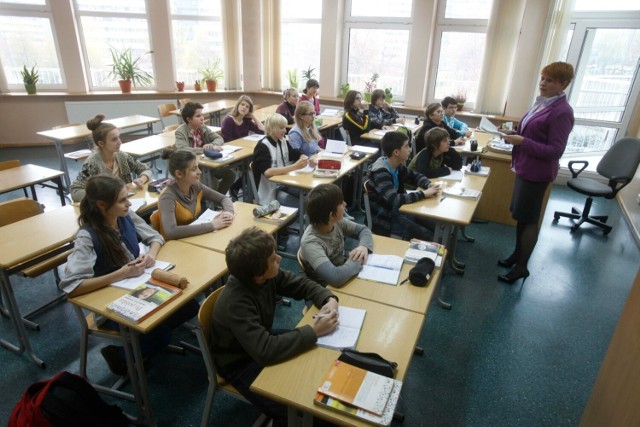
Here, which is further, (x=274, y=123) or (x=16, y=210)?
(x=274, y=123)

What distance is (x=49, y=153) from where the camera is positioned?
6.74m

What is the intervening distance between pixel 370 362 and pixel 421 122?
18.0ft

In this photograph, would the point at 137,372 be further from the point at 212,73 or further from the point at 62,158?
the point at 212,73

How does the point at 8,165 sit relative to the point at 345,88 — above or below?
below

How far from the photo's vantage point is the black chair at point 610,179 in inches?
172

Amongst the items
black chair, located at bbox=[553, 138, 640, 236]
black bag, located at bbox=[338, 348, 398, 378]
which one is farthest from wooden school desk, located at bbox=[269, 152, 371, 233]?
black chair, located at bbox=[553, 138, 640, 236]

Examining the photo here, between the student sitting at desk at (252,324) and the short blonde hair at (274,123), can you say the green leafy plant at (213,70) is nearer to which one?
the short blonde hair at (274,123)

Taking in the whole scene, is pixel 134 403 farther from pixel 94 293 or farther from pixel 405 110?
pixel 405 110

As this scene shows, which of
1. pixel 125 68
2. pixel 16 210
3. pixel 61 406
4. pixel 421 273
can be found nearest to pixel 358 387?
pixel 421 273

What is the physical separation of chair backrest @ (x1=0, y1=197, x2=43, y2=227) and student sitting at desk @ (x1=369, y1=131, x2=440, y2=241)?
249 centimetres

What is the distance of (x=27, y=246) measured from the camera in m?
2.27

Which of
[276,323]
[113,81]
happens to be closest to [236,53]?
[113,81]

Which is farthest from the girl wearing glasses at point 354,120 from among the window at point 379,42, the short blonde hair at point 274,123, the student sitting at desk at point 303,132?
the window at point 379,42

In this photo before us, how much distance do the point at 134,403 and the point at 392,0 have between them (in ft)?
24.3
